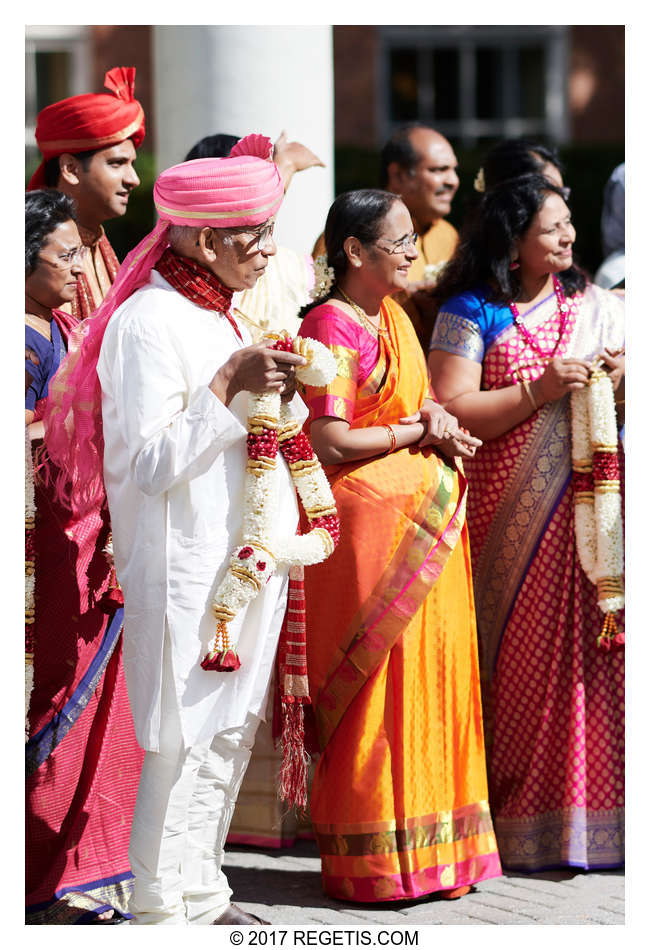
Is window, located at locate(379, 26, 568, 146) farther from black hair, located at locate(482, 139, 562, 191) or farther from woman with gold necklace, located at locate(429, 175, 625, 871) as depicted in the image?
woman with gold necklace, located at locate(429, 175, 625, 871)

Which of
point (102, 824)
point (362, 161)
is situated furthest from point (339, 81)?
point (102, 824)

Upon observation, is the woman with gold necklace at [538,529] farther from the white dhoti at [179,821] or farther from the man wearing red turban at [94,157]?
the white dhoti at [179,821]

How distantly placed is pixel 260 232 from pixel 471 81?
47.8ft

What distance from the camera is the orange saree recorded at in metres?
4.02

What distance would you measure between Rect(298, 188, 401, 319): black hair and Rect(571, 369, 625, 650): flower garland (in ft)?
3.16

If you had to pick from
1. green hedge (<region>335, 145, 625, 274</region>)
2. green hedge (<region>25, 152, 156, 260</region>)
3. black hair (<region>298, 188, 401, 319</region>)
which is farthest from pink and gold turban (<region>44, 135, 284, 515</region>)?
green hedge (<region>335, 145, 625, 274</region>)

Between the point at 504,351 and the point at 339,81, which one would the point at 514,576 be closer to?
the point at 504,351

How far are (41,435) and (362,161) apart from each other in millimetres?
11888

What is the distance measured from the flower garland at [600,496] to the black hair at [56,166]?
186 cm

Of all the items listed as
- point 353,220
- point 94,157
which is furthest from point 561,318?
point 94,157

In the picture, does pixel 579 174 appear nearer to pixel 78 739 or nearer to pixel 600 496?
pixel 600 496

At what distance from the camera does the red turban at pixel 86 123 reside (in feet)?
14.5

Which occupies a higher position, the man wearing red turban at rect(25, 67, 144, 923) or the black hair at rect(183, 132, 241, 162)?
the black hair at rect(183, 132, 241, 162)

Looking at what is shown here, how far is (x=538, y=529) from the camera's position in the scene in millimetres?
4551
